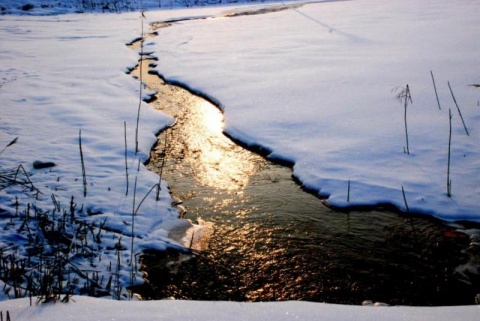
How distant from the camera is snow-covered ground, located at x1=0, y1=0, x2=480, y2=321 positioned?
3.26 m

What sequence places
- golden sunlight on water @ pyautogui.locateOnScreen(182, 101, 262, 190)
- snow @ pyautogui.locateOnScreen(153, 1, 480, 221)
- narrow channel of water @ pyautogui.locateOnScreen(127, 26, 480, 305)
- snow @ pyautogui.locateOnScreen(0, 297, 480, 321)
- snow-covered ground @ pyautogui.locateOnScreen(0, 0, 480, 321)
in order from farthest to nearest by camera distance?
golden sunlight on water @ pyautogui.locateOnScreen(182, 101, 262, 190), snow @ pyautogui.locateOnScreen(153, 1, 480, 221), snow-covered ground @ pyautogui.locateOnScreen(0, 0, 480, 321), narrow channel of water @ pyautogui.locateOnScreen(127, 26, 480, 305), snow @ pyautogui.locateOnScreen(0, 297, 480, 321)

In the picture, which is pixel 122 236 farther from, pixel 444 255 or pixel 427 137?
pixel 427 137

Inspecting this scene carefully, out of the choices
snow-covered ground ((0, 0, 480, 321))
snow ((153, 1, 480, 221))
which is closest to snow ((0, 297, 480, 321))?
snow-covered ground ((0, 0, 480, 321))

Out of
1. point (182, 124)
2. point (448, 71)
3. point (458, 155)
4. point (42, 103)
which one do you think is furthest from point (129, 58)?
point (458, 155)

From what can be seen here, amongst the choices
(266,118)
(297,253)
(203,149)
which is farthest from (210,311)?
(266,118)

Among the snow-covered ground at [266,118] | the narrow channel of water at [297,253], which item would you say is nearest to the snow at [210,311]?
the snow-covered ground at [266,118]

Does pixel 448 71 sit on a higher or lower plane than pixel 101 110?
higher

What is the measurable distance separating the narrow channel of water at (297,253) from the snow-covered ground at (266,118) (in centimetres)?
26

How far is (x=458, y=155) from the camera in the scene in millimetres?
4234

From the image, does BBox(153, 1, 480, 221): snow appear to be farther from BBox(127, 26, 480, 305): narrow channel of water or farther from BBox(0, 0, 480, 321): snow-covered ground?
BBox(127, 26, 480, 305): narrow channel of water

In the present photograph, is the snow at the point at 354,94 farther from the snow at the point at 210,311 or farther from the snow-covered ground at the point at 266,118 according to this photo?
the snow at the point at 210,311

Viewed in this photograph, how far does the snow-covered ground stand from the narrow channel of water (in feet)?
0.86

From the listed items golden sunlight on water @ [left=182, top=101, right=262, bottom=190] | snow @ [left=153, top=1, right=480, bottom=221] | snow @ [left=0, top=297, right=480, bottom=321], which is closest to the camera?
snow @ [left=0, top=297, right=480, bottom=321]

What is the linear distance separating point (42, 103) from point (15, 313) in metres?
4.82
